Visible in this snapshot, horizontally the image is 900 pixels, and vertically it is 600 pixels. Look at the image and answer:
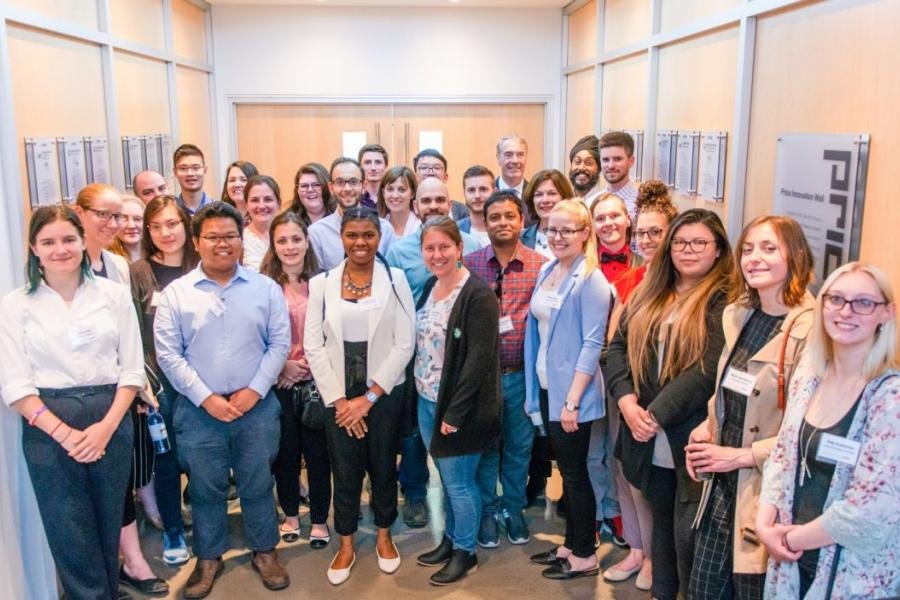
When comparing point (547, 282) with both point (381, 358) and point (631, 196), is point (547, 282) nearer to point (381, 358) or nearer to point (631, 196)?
point (381, 358)

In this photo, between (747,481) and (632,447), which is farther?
(632,447)

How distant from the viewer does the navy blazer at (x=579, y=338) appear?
272 cm

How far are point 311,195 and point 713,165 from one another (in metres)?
2.11

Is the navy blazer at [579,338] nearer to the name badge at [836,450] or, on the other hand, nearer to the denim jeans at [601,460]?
the denim jeans at [601,460]

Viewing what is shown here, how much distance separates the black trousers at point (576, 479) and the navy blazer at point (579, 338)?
3.0 inches

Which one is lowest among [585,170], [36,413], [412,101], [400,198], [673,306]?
[36,413]

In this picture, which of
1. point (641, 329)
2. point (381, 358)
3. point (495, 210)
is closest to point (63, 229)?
point (381, 358)

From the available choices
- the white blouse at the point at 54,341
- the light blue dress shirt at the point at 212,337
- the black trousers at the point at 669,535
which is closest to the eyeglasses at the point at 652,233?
the black trousers at the point at 669,535

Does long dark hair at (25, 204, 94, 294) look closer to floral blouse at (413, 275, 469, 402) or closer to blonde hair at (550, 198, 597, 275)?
floral blouse at (413, 275, 469, 402)

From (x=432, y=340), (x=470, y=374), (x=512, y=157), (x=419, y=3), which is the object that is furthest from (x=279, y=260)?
(x=419, y=3)

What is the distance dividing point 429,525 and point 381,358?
1.03 m

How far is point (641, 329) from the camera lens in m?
2.46

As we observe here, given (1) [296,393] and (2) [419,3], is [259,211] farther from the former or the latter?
(2) [419,3]

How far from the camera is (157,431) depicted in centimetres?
284
